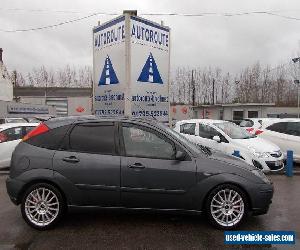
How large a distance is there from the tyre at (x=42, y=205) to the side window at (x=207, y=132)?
5880 mm

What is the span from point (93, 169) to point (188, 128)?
630 cm

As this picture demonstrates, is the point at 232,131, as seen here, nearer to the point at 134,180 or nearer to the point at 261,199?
the point at 261,199

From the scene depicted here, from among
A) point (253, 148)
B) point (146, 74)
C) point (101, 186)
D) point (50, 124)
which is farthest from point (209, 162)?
point (146, 74)

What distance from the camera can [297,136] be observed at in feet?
34.9

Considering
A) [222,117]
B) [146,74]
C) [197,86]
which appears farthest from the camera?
[197,86]

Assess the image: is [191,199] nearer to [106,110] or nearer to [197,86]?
[106,110]

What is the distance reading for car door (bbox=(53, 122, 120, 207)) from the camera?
480cm

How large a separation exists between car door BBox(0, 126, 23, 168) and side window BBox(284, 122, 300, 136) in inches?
328

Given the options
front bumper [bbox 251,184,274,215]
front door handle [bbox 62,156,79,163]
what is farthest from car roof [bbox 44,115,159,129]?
front bumper [bbox 251,184,274,215]

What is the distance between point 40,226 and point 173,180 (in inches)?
79.5

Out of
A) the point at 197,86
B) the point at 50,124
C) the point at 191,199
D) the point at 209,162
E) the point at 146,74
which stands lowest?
the point at 191,199

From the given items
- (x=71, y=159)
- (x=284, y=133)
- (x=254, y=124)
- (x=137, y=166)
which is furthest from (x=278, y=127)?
(x=71, y=159)

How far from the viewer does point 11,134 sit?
9.82 m

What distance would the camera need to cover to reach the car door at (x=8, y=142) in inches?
374
